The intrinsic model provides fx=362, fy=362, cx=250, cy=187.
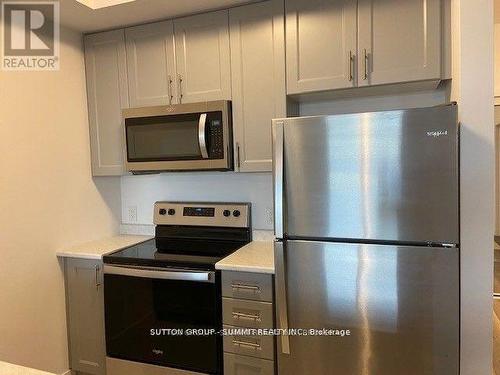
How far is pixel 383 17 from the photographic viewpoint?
1.84m

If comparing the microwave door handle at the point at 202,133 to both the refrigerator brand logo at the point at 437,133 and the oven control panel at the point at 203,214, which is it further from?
the refrigerator brand logo at the point at 437,133

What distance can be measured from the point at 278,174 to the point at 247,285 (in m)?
0.62

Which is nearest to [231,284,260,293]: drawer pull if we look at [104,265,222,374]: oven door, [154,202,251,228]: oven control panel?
[104,265,222,374]: oven door

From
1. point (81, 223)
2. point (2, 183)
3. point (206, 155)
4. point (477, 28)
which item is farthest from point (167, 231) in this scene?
point (477, 28)

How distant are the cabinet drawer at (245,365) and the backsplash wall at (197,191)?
0.84 metres

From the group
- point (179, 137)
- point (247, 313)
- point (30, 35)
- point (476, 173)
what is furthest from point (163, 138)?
point (476, 173)

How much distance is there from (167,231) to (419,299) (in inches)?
67.3

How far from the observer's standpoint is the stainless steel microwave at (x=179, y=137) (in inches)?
84.4

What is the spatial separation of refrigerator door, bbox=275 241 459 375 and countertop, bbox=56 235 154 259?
3.92 feet

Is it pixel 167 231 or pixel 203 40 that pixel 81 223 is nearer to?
pixel 167 231

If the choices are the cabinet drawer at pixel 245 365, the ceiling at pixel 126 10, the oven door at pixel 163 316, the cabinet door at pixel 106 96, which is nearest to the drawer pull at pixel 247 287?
the oven door at pixel 163 316

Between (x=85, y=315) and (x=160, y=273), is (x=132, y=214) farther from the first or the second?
(x=160, y=273)

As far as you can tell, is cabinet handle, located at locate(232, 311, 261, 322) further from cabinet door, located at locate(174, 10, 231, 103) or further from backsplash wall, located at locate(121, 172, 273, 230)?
cabinet door, located at locate(174, 10, 231, 103)

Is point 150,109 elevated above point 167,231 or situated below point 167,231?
above
